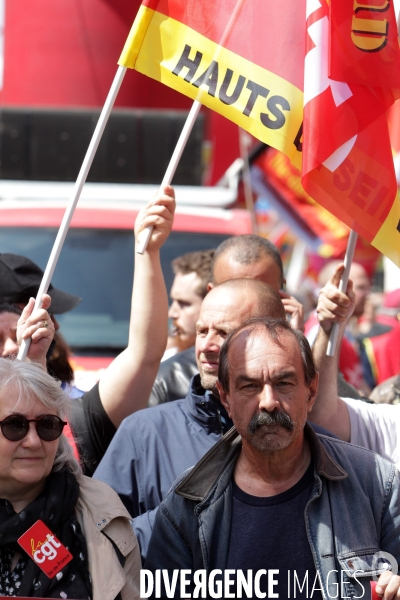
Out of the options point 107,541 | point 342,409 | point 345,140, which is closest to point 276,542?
point 107,541

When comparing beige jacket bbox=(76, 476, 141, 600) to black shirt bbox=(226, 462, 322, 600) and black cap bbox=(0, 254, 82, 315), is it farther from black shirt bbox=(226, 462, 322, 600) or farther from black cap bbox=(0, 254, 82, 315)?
black cap bbox=(0, 254, 82, 315)

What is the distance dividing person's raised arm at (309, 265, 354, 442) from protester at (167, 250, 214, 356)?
160 centimetres

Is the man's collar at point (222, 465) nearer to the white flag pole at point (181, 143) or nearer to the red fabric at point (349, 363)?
the white flag pole at point (181, 143)

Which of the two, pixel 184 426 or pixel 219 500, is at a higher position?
pixel 184 426

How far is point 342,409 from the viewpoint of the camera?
3719 mm

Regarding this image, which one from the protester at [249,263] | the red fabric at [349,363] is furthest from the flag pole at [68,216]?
the red fabric at [349,363]

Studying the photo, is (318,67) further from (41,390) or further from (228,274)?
(41,390)

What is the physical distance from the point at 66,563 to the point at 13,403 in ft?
1.63

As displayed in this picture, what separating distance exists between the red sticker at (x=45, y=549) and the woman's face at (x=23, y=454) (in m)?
0.15

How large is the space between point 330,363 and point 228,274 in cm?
96

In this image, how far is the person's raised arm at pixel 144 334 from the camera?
12.3 feet

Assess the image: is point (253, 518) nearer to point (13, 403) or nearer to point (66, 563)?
point (66, 563)

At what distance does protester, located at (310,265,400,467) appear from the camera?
3.68m

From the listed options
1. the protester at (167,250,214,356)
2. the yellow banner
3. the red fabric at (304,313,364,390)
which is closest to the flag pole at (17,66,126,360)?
the yellow banner
